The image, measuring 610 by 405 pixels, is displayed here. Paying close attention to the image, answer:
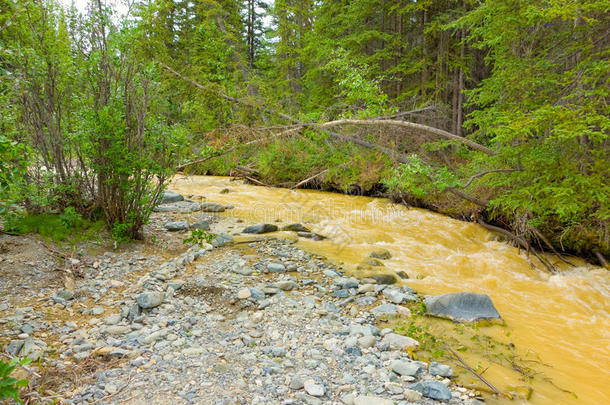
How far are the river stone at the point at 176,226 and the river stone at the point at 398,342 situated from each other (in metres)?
5.37

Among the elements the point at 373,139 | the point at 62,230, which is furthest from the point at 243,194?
the point at 62,230

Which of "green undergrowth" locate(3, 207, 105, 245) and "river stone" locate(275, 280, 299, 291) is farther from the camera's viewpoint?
"green undergrowth" locate(3, 207, 105, 245)

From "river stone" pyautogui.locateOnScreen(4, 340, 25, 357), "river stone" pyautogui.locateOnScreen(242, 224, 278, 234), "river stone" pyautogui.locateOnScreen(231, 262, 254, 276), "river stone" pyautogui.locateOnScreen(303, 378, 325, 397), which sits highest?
"river stone" pyautogui.locateOnScreen(4, 340, 25, 357)

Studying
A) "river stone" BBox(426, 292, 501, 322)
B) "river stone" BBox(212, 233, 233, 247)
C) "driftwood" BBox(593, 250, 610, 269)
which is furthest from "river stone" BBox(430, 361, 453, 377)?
"driftwood" BBox(593, 250, 610, 269)

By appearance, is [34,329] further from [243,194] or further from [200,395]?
[243,194]

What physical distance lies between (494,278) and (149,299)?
6.12m

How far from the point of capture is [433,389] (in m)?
2.86

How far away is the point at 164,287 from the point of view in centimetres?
454

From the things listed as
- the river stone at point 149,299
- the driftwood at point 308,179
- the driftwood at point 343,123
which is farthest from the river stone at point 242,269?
the driftwood at point 308,179

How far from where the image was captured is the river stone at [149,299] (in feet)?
12.9

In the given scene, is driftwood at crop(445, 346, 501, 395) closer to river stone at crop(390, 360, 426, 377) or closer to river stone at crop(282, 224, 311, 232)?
river stone at crop(390, 360, 426, 377)

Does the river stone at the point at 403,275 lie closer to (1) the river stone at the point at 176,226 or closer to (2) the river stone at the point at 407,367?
(2) the river stone at the point at 407,367

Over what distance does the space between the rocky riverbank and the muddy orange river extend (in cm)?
101

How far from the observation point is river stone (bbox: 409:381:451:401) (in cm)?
279
